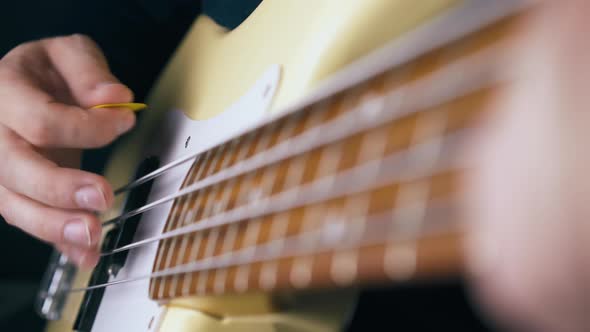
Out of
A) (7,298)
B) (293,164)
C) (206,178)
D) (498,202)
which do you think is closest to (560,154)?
(498,202)

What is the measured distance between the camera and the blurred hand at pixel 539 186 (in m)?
0.14

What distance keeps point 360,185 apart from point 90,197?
306 millimetres

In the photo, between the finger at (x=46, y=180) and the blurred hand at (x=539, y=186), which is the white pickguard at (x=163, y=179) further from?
the blurred hand at (x=539, y=186)

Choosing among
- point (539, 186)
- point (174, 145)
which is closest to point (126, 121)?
point (174, 145)

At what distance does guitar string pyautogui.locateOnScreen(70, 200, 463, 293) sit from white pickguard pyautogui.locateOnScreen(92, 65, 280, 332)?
113 mm

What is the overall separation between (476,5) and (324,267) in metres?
0.12

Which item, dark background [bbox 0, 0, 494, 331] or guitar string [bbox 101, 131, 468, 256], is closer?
guitar string [bbox 101, 131, 468, 256]

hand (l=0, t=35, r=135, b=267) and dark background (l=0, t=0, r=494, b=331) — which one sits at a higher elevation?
dark background (l=0, t=0, r=494, b=331)

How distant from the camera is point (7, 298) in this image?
2.78ft

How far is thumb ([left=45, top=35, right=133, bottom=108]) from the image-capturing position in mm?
504

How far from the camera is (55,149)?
0.55 m

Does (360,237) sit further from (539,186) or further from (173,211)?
(173,211)

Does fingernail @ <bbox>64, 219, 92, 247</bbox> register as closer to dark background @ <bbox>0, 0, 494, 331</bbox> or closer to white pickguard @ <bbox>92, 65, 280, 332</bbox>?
white pickguard @ <bbox>92, 65, 280, 332</bbox>

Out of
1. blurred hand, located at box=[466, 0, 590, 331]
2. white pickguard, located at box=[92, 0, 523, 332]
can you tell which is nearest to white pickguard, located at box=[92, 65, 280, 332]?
white pickguard, located at box=[92, 0, 523, 332]
